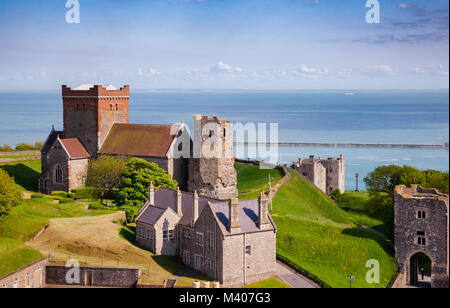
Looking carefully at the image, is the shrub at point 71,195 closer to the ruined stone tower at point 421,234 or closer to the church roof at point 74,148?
the church roof at point 74,148

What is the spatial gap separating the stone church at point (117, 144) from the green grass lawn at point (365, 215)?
17.0 m

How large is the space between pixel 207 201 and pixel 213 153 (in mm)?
20543

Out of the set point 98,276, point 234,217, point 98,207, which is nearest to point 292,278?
point 234,217

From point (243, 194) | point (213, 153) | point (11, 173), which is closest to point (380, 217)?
point (243, 194)

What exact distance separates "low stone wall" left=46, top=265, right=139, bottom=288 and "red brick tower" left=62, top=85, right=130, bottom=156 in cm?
3269

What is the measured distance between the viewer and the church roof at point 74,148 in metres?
74.0

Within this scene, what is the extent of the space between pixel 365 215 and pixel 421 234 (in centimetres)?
2447

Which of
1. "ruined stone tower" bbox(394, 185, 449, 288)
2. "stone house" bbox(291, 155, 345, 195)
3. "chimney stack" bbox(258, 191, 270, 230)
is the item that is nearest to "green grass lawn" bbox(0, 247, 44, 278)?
"chimney stack" bbox(258, 191, 270, 230)

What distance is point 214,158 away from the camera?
221 feet

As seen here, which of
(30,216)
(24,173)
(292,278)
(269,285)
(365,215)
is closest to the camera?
(269,285)

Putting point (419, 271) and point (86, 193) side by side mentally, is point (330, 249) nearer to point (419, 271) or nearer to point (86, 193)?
point (419, 271)

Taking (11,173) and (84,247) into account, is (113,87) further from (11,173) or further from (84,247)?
(84,247)

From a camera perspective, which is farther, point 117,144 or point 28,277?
point 117,144

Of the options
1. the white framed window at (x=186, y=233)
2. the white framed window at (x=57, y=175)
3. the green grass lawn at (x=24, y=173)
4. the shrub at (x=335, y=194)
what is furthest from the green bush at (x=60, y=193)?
the shrub at (x=335, y=194)
